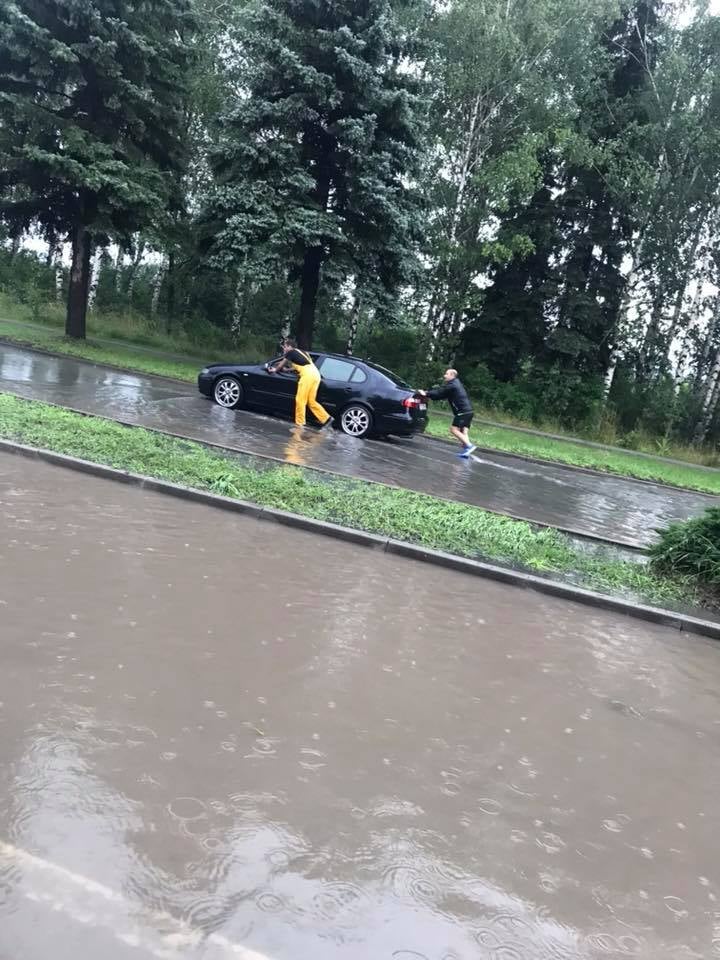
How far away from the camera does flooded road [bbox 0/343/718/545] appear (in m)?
11.4

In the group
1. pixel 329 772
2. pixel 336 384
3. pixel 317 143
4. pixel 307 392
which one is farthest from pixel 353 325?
pixel 329 772

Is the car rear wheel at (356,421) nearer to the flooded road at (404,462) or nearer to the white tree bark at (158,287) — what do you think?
A: the flooded road at (404,462)

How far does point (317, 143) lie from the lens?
22516 millimetres

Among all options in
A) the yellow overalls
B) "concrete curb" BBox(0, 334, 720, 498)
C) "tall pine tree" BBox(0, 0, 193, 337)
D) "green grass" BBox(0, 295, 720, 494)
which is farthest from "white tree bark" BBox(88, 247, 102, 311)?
the yellow overalls

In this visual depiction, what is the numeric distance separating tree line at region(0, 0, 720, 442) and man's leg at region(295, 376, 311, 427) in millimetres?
7522

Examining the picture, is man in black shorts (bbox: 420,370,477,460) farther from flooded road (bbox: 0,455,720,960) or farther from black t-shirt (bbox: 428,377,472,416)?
flooded road (bbox: 0,455,720,960)

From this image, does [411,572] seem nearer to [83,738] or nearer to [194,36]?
[83,738]

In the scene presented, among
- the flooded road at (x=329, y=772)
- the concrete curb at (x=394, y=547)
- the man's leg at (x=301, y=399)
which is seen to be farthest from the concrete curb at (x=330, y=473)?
the man's leg at (x=301, y=399)

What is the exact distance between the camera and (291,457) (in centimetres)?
1162

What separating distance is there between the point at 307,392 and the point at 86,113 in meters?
13.5

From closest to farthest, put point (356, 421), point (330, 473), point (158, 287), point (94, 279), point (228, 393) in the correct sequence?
point (330, 473), point (356, 421), point (228, 393), point (158, 287), point (94, 279)

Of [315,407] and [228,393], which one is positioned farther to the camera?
[228,393]

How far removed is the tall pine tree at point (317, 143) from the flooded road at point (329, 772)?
16580mm

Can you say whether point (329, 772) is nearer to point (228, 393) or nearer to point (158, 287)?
point (228, 393)
